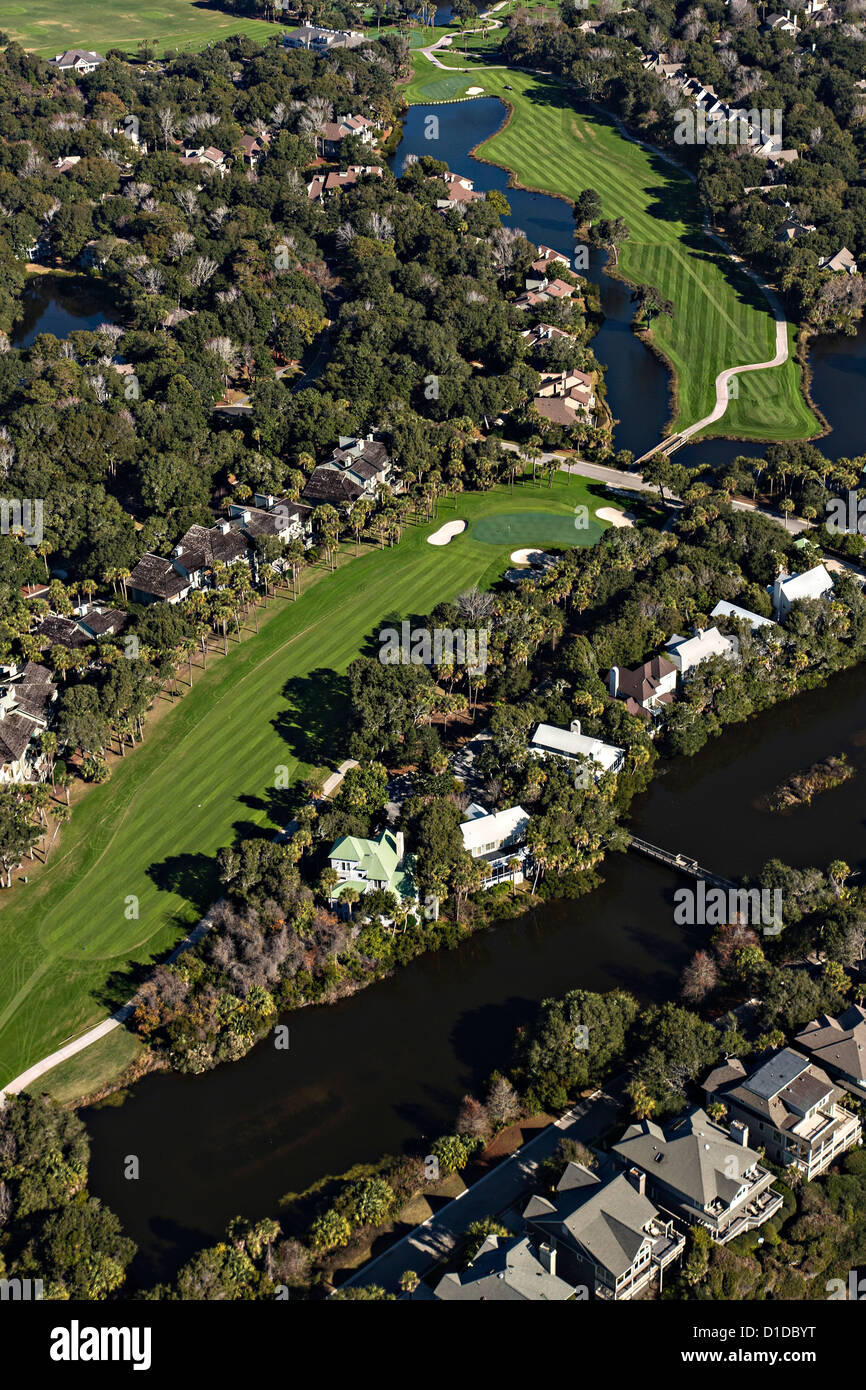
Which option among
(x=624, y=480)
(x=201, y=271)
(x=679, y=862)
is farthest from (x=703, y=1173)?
(x=201, y=271)

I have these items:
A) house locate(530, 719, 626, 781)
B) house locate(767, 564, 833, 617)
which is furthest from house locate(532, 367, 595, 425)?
house locate(530, 719, 626, 781)

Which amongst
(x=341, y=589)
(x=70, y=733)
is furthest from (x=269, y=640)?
(x=70, y=733)

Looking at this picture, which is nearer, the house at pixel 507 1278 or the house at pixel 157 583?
the house at pixel 507 1278

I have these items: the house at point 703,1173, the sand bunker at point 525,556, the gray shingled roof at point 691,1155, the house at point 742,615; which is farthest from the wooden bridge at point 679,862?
the sand bunker at point 525,556

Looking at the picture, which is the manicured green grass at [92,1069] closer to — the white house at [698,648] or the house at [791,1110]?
the house at [791,1110]

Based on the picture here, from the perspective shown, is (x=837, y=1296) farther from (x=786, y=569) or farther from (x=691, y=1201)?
(x=786, y=569)
